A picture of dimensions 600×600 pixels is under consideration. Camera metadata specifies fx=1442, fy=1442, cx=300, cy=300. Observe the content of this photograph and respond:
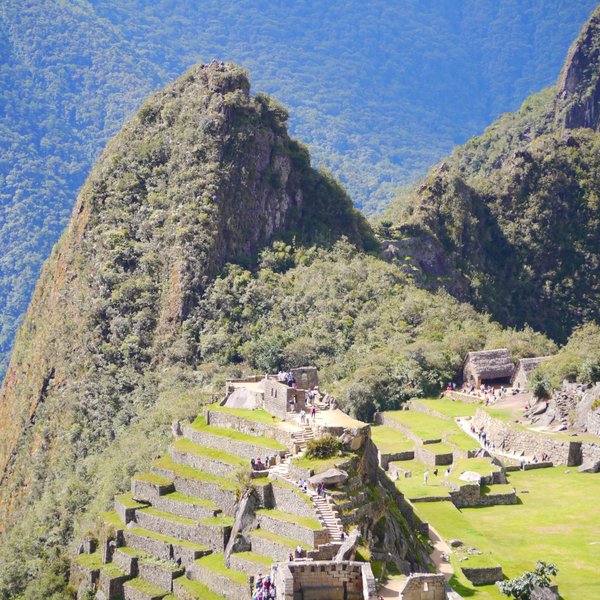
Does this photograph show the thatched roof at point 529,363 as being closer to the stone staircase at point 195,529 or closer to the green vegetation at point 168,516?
the stone staircase at point 195,529

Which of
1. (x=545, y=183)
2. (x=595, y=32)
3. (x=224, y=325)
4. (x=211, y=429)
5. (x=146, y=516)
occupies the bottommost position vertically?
(x=146, y=516)

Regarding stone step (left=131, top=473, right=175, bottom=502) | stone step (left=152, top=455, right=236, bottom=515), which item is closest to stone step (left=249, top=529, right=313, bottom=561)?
stone step (left=152, top=455, right=236, bottom=515)

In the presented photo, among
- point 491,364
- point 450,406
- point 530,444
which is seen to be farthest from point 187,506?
point 491,364

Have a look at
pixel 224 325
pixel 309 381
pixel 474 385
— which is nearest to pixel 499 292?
pixel 224 325

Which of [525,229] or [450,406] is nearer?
[450,406]

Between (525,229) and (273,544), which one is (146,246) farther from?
(273,544)

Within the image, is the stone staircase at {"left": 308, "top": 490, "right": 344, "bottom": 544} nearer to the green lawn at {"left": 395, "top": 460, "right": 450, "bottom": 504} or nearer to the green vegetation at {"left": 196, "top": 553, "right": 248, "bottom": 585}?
the green vegetation at {"left": 196, "top": 553, "right": 248, "bottom": 585}

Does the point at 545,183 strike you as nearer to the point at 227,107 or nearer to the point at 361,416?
the point at 227,107

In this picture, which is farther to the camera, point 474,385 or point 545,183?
point 545,183
